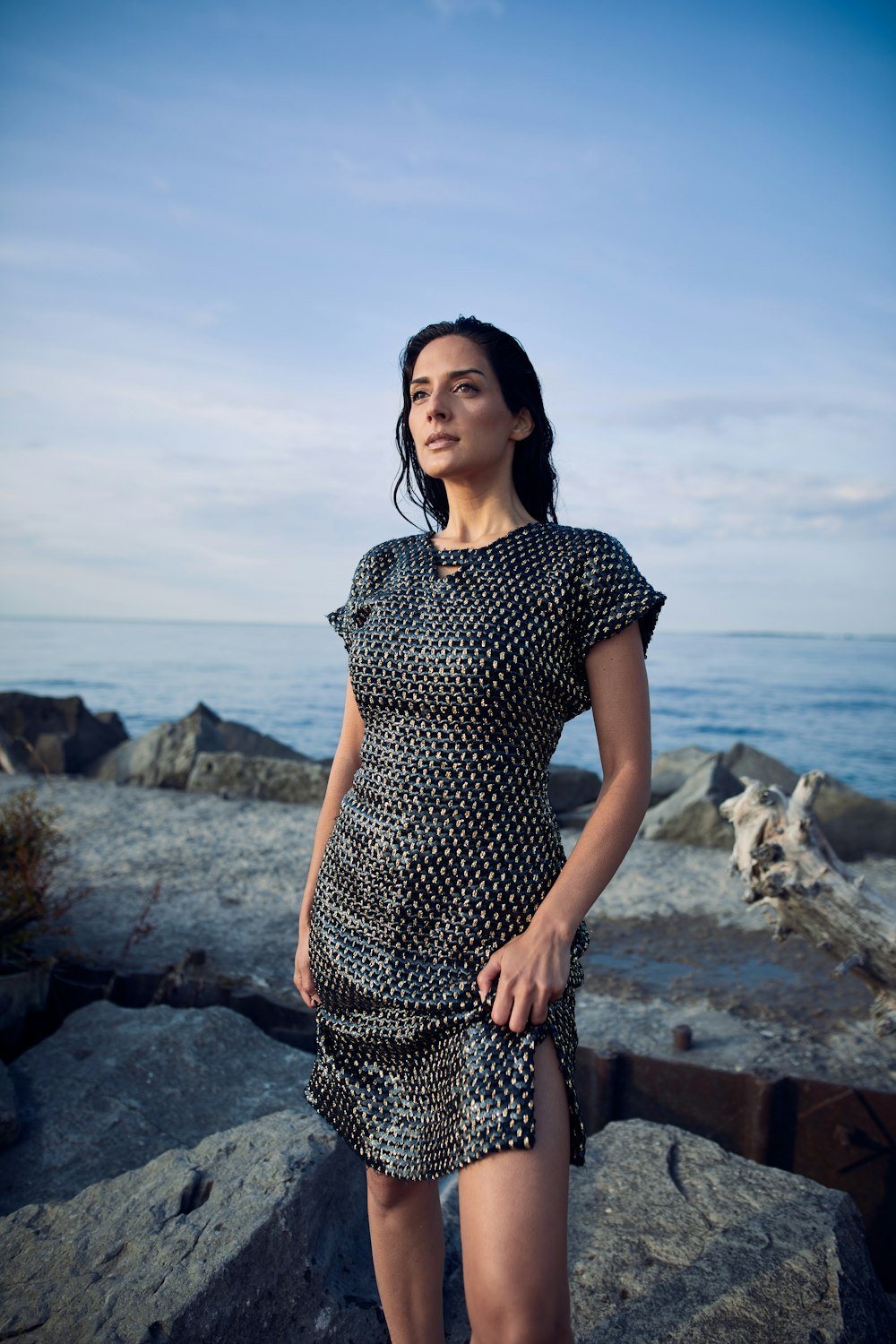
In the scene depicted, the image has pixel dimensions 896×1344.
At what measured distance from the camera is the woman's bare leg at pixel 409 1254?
222cm

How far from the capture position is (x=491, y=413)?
2.34 meters

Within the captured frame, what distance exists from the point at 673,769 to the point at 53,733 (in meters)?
8.04

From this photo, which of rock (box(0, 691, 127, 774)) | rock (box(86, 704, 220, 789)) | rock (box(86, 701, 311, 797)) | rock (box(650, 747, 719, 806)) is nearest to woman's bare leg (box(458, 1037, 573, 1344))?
rock (box(86, 701, 311, 797))

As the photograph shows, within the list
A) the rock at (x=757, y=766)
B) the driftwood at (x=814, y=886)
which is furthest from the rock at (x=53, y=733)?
the driftwood at (x=814, y=886)

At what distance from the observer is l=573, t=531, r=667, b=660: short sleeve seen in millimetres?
2033

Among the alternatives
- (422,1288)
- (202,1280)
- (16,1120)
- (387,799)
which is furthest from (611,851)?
(16,1120)

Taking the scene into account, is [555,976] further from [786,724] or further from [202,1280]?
[786,724]

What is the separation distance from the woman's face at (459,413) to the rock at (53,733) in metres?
10.3

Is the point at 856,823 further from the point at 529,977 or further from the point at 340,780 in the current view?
the point at 529,977

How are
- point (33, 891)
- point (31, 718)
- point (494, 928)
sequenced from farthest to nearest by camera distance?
point (31, 718) → point (33, 891) → point (494, 928)

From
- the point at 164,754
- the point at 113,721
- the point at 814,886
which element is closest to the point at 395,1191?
the point at 814,886

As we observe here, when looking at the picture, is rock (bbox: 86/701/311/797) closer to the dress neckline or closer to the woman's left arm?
the dress neckline

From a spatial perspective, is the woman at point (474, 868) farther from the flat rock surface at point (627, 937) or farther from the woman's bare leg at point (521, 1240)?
the flat rock surface at point (627, 937)

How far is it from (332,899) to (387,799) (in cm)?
31
